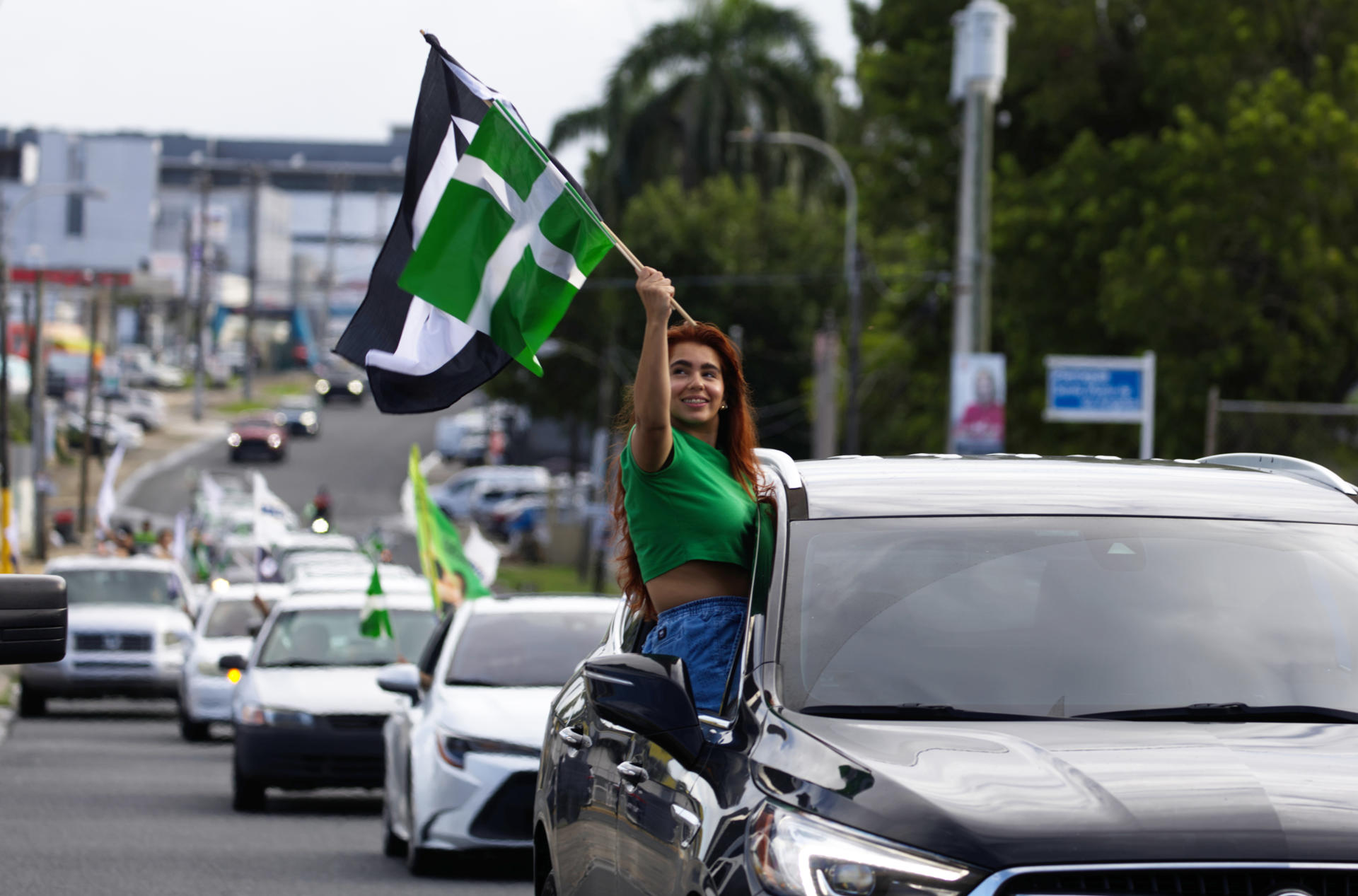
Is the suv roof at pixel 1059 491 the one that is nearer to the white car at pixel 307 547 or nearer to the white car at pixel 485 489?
the white car at pixel 307 547

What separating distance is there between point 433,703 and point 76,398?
8957 cm

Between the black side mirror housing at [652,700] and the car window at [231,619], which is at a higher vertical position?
the black side mirror housing at [652,700]

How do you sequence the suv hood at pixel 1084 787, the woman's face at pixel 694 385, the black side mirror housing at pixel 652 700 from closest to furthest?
the suv hood at pixel 1084 787, the black side mirror housing at pixel 652 700, the woman's face at pixel 694 385

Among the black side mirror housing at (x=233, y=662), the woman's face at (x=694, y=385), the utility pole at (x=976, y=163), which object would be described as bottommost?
the black side mirror housing at (x=233, y=662)

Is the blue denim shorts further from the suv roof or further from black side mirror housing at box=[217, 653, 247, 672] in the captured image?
black side mirror housing at box=[217, 653, 247, 672]

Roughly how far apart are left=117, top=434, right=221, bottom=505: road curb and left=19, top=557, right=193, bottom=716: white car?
48.1 metres

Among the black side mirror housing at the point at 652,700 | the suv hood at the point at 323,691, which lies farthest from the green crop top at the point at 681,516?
the suv hood at the point at 323,691

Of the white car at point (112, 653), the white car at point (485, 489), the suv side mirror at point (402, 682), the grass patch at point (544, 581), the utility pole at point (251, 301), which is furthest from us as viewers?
the utility pole at point (251, 301)

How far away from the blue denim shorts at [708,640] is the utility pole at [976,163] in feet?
65.5

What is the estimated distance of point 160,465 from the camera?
8494cm

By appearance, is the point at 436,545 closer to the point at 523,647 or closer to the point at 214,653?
the point at 214,653

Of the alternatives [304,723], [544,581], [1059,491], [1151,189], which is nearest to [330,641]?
[304,723]

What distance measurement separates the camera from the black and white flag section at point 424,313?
266 inches

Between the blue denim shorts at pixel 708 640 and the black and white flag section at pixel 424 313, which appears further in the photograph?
the black and white flag section at pixel 424 313
